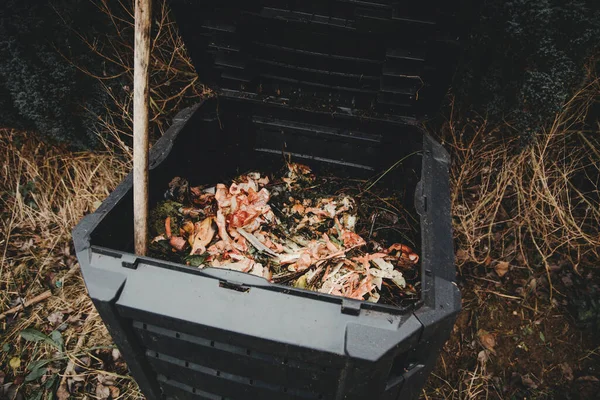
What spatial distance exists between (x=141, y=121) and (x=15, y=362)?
1.83 meters

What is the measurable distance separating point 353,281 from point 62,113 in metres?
2.40

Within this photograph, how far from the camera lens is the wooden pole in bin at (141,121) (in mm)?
1488

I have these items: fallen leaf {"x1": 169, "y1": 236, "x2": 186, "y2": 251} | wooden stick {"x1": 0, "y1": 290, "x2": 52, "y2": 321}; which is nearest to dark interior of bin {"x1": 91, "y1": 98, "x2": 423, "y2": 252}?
fallen leaf {"x1": 169, "y1": 236, "x2": 186, "y2": 251}

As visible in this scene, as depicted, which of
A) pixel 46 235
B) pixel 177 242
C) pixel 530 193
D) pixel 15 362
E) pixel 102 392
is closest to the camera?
pixel 177 242

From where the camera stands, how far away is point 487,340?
7.63ft

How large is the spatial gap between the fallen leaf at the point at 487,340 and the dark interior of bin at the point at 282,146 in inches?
39.2

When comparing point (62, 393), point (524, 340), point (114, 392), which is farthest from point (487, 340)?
point (62, 393)

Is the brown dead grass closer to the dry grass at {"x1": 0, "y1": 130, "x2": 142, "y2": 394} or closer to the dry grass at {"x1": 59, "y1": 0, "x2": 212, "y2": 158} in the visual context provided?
the dry grass at {"x1": 59, "y1": 0, "x2": 212, "y2": 158}

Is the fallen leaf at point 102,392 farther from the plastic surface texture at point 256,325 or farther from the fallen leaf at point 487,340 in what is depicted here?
the fallen leaf at point 487,340

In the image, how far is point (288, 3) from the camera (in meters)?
1.88

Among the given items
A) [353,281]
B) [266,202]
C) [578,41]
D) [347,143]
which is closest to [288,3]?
[347,143]

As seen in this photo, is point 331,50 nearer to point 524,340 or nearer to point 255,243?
point 255,243

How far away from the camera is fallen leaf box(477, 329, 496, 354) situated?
230 cm

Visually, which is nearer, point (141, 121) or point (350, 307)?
point (350, 307)
